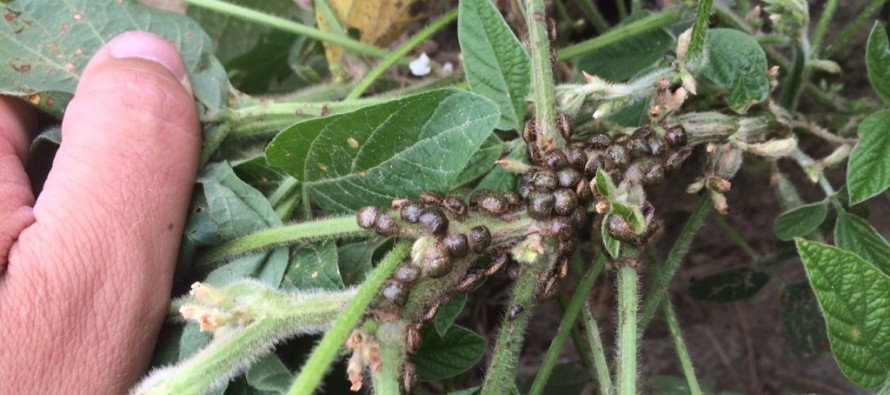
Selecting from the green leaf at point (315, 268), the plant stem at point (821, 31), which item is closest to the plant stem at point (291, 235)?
the green leaf at point (315, 268)

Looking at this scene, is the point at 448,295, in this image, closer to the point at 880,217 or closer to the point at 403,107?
the point at 403,107

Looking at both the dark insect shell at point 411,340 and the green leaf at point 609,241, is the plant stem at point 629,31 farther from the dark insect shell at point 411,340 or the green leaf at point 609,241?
the dark insect shell at point 411,340

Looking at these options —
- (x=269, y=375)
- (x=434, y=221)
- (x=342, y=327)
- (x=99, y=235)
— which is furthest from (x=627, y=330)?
(x=99, y=235)

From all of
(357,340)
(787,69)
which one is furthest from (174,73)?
(787,69)

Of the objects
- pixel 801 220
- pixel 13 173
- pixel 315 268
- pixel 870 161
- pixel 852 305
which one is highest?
pixel 870 161

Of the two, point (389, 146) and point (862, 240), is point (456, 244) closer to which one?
point (389, 146)

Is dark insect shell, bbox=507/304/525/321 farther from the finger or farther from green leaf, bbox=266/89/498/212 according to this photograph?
the finger
